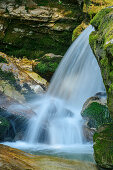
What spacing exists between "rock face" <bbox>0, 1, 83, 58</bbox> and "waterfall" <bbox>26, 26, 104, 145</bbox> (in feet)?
7.41

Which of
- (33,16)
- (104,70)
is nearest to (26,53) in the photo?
(33,16)

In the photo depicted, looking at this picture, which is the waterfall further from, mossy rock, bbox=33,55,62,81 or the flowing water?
mossy rock, bbox=33,55,62,81

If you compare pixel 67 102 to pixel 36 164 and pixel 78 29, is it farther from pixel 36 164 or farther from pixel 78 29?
pixel 36 164

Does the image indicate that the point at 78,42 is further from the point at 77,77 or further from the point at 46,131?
the point at 46,131

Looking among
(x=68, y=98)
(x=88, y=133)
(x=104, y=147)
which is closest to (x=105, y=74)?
(x=104, y=147)

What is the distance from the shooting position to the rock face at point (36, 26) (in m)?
11.2

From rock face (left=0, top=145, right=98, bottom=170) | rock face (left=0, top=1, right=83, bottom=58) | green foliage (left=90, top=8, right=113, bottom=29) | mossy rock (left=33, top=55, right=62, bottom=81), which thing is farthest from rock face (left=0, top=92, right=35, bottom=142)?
rock face (left=0, top=1, right=83, bottom=58)

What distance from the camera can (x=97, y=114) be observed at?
489 cm

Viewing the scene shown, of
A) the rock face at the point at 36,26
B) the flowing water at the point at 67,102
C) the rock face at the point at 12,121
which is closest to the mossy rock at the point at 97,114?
the flowing water at the point at 67,102

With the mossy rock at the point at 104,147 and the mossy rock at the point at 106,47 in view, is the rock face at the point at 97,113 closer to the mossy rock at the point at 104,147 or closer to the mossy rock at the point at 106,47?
the mossy rock at the point at 104,147

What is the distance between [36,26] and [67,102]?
16.7ft

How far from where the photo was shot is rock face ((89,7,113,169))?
252cm

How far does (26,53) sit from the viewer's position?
39.5ft

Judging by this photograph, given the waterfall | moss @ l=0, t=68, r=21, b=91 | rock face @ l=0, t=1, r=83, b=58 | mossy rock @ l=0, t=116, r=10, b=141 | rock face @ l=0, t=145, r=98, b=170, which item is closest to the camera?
rock face @ l=0, t=145, r=98, b=170
